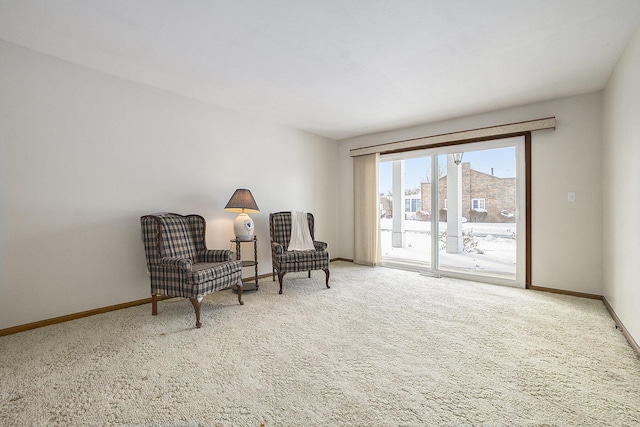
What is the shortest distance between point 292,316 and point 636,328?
2801 millimetres

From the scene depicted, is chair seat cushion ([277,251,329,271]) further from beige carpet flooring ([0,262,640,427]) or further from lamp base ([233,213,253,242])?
beige carpet flooring ([0,262,640,427])

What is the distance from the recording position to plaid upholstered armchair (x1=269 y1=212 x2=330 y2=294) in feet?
12.5

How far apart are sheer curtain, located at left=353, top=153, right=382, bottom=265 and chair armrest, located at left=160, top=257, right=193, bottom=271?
3.44m

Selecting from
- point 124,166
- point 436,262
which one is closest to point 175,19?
point 124,166

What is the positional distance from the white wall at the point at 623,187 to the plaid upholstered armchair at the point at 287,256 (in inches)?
116

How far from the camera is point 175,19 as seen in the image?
7.08ft

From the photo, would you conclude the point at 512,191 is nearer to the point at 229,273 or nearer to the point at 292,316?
the point at 292,316

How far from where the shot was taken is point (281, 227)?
4402 mm

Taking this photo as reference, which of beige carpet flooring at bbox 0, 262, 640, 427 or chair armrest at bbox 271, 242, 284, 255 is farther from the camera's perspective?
chair armrest at bbox 271, 242, 284, 255

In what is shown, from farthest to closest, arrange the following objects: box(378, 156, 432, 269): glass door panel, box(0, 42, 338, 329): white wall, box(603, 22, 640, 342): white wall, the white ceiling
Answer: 1. box(378, 156, 432, 269): glass door panel
2. box(0, 42, 338, 329): white wall
3. box(603, 22, 640, 342): white wall
4. the white ceiling

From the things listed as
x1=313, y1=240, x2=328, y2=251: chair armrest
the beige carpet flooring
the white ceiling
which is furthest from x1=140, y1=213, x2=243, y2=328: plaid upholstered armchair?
the white ceiling

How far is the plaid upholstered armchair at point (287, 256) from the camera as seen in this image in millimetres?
3822

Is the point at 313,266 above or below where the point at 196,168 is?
below

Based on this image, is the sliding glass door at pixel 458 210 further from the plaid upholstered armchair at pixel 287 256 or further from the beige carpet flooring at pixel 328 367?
the plaid upholstered armchair at pixel 287 256
